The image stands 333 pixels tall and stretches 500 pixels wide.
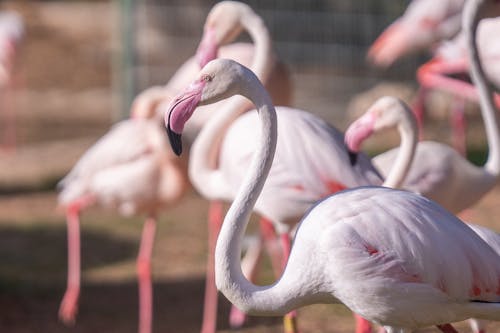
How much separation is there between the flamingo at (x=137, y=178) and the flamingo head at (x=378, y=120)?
1373mm

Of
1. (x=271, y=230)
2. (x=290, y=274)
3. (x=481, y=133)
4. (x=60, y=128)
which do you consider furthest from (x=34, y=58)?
(x=290, y=274)

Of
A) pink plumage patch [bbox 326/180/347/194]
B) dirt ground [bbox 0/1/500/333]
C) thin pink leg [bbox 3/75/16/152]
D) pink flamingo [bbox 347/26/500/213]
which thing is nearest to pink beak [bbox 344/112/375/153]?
pink plumage patch [bbox 326/180/347/194]

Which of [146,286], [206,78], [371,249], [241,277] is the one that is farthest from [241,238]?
[146,286]

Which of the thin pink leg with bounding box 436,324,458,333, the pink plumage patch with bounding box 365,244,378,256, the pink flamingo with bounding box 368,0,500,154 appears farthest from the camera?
the pink flamingo with bounding box 368,0,500,154

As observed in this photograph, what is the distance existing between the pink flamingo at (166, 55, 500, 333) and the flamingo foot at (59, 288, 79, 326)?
2.44 meters

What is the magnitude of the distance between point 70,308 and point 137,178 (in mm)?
771

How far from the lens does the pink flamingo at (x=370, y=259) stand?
3230 mm

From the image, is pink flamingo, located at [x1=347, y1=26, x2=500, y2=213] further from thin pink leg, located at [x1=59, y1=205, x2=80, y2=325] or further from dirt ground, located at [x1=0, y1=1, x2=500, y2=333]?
thin pink leg, located at [x1=59, y1=205, x2=80, y2=325]

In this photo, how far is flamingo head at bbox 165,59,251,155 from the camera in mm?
3297

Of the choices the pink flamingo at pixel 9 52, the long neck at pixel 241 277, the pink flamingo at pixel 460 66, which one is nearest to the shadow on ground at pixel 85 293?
the pink flamingo at pixel 460 66

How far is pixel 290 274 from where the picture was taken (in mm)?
3303

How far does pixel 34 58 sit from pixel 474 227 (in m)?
11.8

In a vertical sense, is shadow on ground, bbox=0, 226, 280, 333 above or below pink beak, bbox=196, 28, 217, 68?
below

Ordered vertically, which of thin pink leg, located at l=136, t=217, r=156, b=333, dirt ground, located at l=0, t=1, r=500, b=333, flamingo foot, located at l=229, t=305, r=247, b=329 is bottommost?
dirt ground, located at l=0, t=1, r=500, b=333
